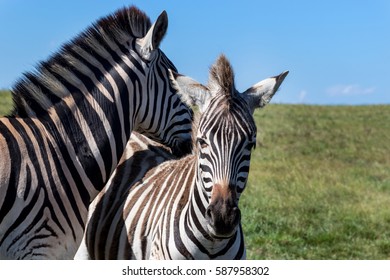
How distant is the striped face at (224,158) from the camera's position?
4.37 metres

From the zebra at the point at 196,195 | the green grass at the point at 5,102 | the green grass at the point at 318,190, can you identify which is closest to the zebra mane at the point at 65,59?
the zebra at the point at 196,195

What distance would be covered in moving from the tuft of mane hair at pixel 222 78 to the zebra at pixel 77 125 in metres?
1.05

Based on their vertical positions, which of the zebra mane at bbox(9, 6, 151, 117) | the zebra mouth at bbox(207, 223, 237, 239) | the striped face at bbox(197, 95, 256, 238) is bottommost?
the zebra mouth at bbox(207, 223, 237, 239)

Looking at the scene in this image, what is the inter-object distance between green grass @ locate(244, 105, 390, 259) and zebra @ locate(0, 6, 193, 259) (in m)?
4.50

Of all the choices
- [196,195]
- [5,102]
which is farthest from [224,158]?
[5,102]

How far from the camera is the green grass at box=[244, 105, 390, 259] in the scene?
10914mm

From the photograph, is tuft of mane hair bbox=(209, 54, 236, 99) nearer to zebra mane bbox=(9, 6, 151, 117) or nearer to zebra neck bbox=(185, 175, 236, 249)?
zebra neck bbox=(185, 175, 236, 249)

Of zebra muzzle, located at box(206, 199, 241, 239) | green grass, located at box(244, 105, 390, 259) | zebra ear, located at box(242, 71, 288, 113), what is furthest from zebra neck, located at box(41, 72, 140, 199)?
green grass, located at box(244, 105, 390, 259)

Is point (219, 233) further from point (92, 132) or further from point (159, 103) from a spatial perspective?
point (159, 103)

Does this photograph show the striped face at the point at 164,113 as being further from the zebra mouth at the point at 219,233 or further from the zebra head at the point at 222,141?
the zebra mouth at the point at 219,233

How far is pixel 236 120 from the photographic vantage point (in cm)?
457

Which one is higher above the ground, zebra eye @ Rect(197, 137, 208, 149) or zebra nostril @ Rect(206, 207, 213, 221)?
zebra eye @ Rect(197, 137, 208, 149)

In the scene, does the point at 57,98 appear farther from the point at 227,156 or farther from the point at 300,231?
the point at 300,231

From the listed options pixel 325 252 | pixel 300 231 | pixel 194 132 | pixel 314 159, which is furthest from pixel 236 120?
pixel 314 159
